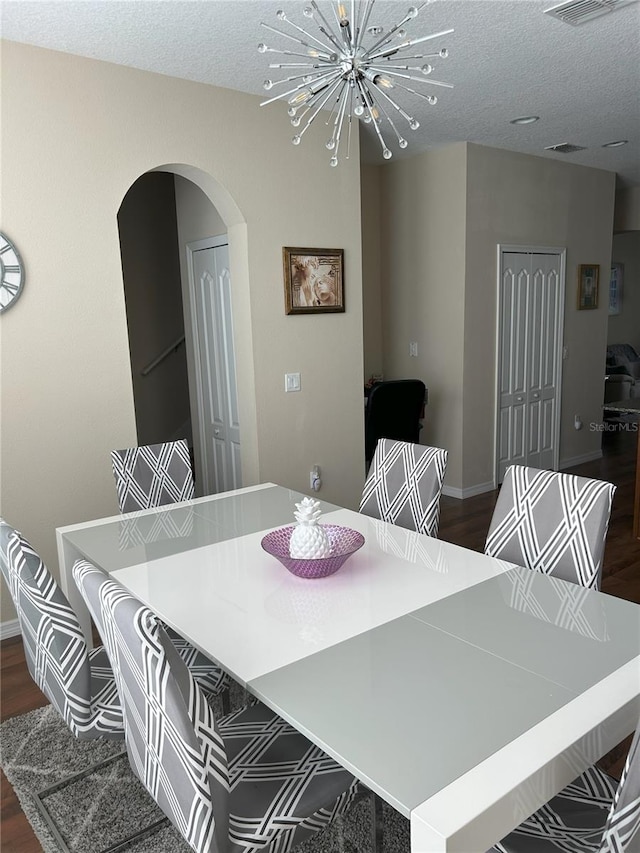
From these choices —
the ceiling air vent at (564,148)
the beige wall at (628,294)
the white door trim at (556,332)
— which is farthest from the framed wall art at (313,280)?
the beige wall at (628,294)

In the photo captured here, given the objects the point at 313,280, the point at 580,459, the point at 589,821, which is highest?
the point at 313,280

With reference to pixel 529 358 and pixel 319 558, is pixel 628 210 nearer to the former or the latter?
pixel 529 358

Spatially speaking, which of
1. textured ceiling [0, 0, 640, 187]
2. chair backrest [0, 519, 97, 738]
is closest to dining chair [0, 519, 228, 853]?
chair backrest [0, 519, 97, 738]

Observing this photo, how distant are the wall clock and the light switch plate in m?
1.57

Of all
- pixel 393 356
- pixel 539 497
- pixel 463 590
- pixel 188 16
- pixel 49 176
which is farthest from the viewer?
pixel 393 356

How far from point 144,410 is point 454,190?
313cm

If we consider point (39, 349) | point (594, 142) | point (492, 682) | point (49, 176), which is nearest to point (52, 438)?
point (39, 349)

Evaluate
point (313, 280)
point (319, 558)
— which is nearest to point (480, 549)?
point (313, 280)

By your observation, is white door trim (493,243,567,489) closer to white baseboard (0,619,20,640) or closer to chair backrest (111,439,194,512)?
chair backrest (111,439,194,512)

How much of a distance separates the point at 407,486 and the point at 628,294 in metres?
8.14

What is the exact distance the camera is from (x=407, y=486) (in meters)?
2.65

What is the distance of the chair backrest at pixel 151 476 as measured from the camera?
286 cm

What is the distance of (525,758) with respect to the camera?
3.70 feet

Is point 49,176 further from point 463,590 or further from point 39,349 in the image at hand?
point 463,590
